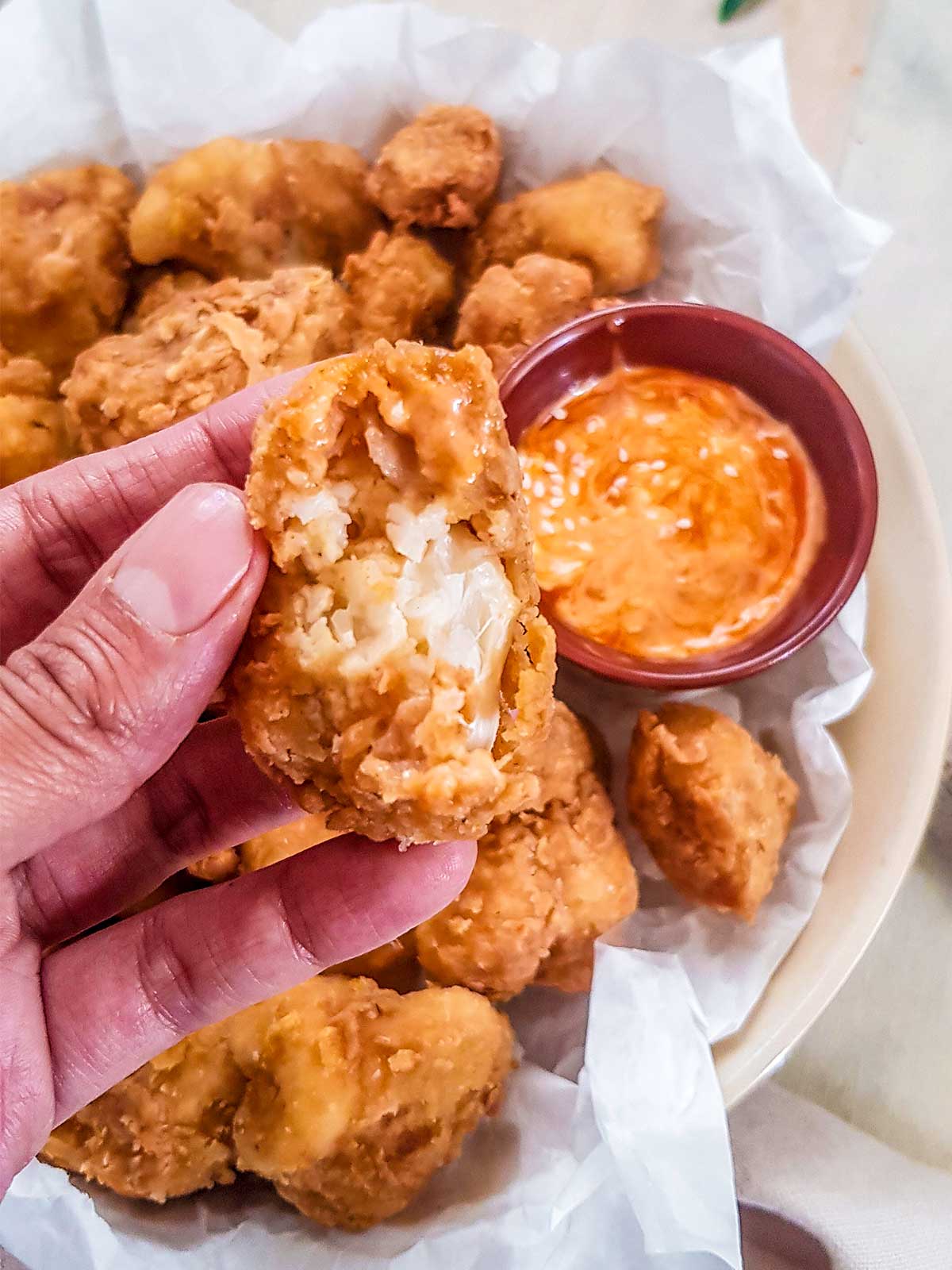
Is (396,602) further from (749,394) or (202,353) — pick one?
(749,394)

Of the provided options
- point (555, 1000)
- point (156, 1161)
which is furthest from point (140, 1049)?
point (555, 1000)

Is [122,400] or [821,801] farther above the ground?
[122,400]

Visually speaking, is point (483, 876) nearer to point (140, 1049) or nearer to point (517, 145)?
point (140, 1049)

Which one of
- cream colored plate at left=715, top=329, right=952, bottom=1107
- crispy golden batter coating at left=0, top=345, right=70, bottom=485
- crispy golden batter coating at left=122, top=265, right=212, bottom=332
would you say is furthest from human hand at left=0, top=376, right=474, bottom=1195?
cream colored plate at left=715, top=329, right=952, bottom=1107

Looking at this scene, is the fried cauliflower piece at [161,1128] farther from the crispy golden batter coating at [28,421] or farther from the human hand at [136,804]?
the crispy golden batter coating at [28,421]

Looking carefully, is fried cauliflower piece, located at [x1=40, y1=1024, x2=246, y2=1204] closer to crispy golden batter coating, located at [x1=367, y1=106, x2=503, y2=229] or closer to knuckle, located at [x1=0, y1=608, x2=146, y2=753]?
knuckle, located at [x1=0, y1=608, x2=146, y2=753]

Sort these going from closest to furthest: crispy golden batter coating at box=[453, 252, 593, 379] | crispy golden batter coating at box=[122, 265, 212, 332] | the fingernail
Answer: the fingernail
crispy golden batter coating at box=[453, 252, 593, 379]
crispy golden batter coating at box=[122, 265, 212, 332]
